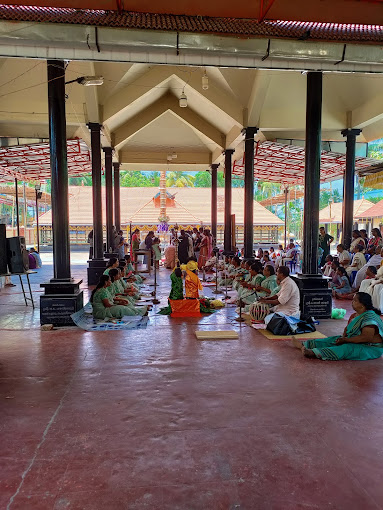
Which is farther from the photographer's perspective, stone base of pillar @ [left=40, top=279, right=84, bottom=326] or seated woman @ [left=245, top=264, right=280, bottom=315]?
seated woman @ [left=245, top=264, right=280, bottom=315]

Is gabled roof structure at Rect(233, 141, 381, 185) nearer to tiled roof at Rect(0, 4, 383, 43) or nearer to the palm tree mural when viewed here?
tiled roof at Rect(0, 4, 383, 43)

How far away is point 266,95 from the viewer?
11.2 metres

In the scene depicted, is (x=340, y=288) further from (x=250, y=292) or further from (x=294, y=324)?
(x=294, y=324)

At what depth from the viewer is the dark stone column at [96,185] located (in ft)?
37.1

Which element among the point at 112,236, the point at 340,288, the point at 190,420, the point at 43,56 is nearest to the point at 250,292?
the point at 340,288

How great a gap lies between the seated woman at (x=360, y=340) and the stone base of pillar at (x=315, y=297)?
2.22 meters

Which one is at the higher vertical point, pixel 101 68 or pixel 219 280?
pixel 101 68

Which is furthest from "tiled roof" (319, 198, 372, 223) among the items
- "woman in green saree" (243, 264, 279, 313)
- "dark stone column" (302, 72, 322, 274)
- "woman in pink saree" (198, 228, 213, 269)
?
"woman in green saree" (243, 264, 279, 313)

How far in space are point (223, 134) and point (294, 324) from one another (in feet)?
34.3

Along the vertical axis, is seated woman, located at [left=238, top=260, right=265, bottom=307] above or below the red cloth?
above

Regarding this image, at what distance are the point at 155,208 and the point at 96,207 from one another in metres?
12.8

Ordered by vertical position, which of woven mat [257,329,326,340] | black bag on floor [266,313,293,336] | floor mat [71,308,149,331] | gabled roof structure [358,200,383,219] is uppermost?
gabled roof structure [358,200,383,219]

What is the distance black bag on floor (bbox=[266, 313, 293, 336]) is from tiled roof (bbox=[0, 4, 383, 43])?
12.8ft

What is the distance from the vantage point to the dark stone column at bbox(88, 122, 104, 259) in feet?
37.1
